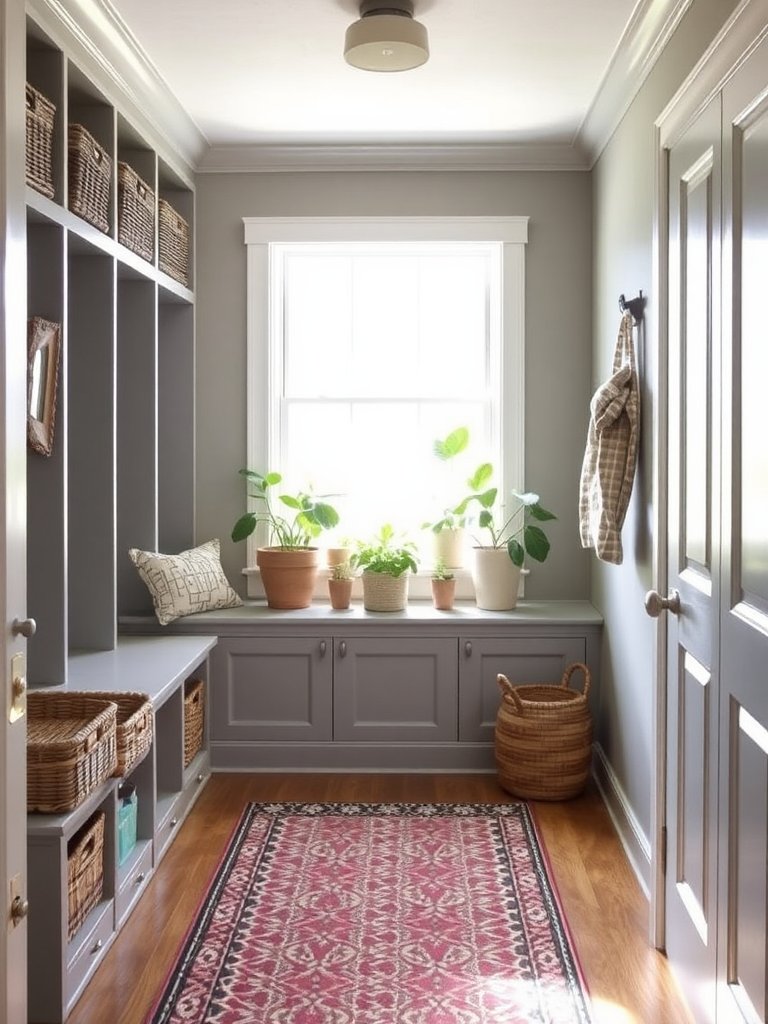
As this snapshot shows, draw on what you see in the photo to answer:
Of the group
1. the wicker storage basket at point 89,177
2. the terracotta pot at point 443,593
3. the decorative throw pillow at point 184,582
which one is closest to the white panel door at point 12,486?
the wicker storage basket at point 89,177

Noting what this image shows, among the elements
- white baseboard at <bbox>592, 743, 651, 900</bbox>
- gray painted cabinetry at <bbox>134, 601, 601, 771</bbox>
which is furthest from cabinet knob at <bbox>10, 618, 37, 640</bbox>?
gray painted cabinetry at <bbox>134, 601, 601, 771</bbox>

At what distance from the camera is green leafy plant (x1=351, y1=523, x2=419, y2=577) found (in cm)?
468

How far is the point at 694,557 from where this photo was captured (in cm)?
266

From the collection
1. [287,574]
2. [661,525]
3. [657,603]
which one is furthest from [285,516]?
[657,603]

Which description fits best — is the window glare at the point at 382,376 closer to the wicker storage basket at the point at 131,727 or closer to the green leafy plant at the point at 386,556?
the green leafy plant at the point at 386,556

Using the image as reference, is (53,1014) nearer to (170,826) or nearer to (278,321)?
(170,826)

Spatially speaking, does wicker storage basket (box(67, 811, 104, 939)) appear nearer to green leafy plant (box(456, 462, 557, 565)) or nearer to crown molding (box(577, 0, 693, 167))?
green leafy plant (box(456, 462, 557, 565))

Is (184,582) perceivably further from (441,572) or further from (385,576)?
(441,572)

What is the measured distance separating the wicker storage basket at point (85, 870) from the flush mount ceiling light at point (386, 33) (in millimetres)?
2459

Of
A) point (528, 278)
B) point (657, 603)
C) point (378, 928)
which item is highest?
point (528, 278)

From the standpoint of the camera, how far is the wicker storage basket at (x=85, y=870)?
8.88 ft

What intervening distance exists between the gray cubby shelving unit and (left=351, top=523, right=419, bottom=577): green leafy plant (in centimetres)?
77

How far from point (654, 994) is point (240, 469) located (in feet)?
9.98

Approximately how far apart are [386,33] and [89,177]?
1072 millimetres
